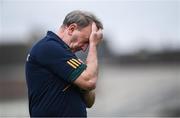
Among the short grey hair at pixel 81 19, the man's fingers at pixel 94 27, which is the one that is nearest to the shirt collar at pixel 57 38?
the short grey hair at pixel 81 19

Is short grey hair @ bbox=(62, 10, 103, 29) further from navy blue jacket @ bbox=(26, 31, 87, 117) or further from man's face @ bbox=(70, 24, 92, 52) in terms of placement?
navy blue jacket @ bbox=(26, 31, 87, 117)

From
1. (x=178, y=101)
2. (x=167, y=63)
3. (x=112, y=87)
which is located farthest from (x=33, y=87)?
(x=167, y=63)

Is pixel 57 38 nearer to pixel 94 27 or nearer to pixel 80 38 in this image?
pixel 80 38

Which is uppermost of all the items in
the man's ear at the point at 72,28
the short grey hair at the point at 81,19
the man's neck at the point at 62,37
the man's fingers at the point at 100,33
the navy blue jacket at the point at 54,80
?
the short grey hair at the point at 81,19

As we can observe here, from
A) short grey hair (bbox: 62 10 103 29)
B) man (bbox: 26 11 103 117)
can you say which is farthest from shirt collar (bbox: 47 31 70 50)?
short grey hair (bbox: 62 10 103 29)

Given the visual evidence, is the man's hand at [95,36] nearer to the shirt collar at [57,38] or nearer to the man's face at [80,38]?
the man's face at [80,38]

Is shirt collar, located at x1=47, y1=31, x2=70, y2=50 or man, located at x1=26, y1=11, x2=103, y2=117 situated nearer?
man, located at x1=26, y1=11, x2=103, y2=117

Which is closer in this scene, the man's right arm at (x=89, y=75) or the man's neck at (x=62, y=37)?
the man's right arm at (x=89, y=75)

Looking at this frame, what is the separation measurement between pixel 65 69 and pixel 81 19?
378mm

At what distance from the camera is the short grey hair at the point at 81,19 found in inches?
245

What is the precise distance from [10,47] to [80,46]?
38033 millimetres

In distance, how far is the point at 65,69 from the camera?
241 inches

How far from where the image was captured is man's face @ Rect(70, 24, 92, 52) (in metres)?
6.23

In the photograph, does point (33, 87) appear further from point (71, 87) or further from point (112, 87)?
point (112, 87)
